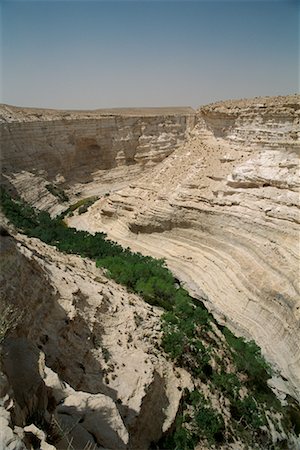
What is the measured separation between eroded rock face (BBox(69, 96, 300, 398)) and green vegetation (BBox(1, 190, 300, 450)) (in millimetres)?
1041

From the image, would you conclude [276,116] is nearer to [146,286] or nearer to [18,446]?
[146,286]

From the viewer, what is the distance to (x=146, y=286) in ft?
52.0

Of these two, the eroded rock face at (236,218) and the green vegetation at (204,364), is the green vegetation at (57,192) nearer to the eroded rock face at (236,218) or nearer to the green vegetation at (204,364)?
A: the eroded rock face at (236,218)

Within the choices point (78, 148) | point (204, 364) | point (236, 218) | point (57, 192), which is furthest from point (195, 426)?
point (78, 148)

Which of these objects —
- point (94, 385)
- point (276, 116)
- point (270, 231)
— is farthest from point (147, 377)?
point (276, 116)

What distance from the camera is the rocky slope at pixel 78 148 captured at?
1222 inches

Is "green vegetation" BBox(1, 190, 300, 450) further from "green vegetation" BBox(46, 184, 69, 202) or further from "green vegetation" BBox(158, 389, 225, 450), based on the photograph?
"green vegetation" BBox(46, 184, 69, 202)

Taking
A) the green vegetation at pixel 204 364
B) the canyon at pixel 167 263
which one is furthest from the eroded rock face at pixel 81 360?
the green vegetation at pixel 204 364

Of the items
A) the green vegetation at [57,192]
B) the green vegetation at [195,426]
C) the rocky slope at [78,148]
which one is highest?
the rocky slope at [78,148]

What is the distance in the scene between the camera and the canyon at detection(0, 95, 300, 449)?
375 inches

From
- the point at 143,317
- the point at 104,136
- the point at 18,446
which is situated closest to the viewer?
the point at 18,446

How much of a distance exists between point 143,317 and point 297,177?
7.99 m

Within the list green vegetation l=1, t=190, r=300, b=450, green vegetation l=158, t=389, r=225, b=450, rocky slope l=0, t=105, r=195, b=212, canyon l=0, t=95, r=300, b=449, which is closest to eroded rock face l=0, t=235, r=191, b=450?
canyon l=0, t=95, r=300, b=449

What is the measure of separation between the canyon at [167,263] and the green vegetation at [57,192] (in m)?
0.23
